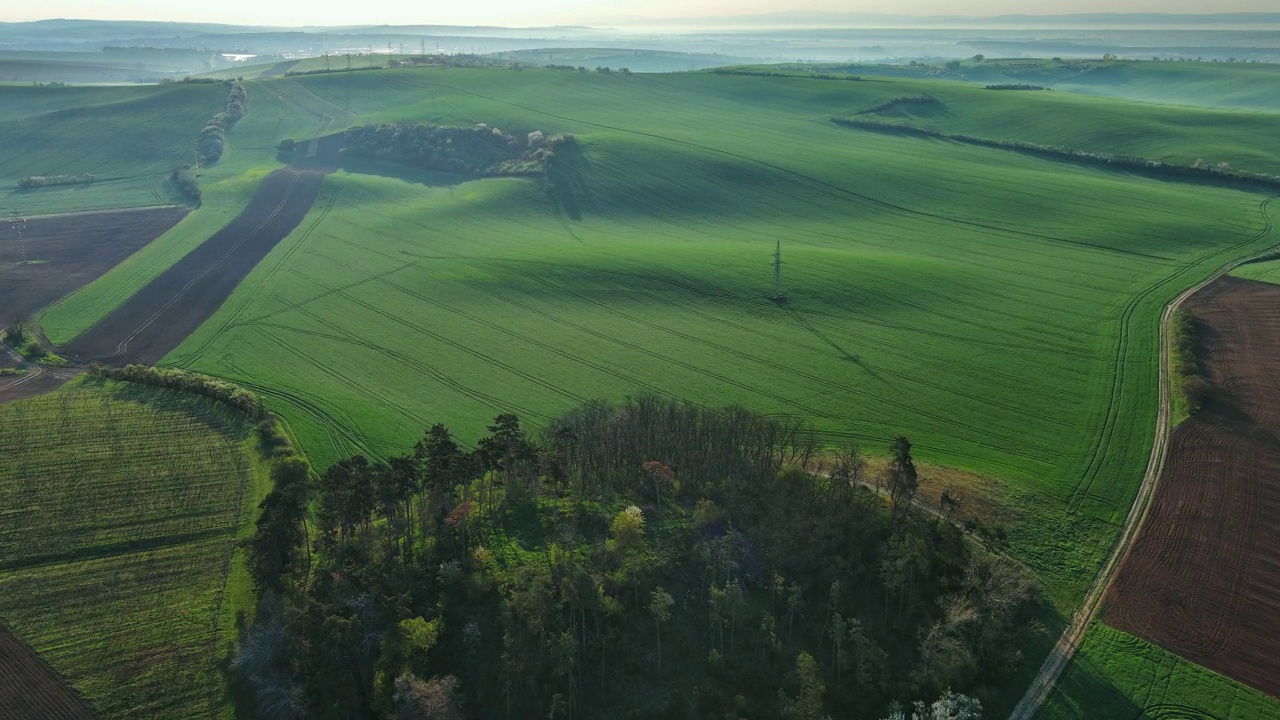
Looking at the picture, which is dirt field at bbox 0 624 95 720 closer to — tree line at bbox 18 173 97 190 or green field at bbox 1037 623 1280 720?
green field at bbox 1037 623 1280 720

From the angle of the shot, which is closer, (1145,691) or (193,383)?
(1145,691)

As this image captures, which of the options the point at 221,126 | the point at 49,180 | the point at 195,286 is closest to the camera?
the point at 195,286

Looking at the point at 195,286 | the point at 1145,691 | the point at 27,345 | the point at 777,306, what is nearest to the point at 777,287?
the point at 777,306

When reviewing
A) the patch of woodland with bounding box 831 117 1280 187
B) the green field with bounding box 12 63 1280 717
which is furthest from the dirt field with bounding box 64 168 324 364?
the patch of woodland with bounding box 831 117 1280 187

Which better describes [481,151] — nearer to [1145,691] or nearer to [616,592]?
[616,592]

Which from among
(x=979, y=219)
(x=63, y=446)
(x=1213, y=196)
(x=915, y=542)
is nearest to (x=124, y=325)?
(x=63, y=446)

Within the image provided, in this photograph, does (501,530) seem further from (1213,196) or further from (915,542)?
(1213,196)
